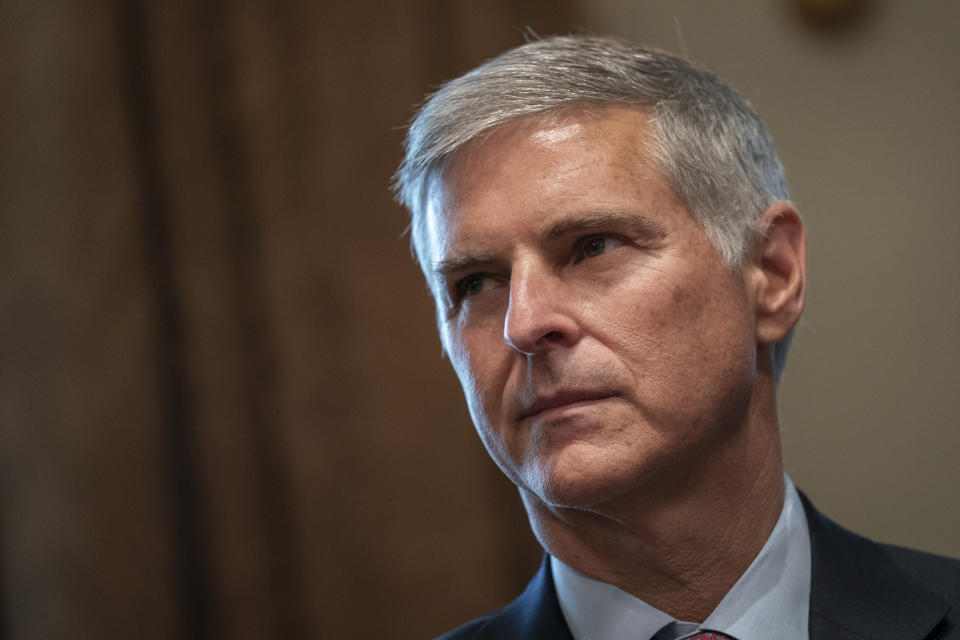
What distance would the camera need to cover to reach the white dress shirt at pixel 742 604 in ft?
4.70

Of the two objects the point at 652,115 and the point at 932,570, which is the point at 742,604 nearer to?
the point at 932,570

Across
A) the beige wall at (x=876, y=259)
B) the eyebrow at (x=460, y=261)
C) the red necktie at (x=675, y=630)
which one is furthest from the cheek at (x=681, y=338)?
the beige wall at (x=876, y=259)

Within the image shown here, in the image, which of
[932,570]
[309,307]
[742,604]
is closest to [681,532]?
[742,604]

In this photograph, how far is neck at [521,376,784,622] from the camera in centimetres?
142

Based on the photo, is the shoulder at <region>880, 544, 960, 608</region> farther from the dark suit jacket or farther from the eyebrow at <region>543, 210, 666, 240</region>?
the eyebrow at <region>543, 210, 666, 240</region>

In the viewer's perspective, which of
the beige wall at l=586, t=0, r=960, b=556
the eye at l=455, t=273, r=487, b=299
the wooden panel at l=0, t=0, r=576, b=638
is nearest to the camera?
the eye at l=455, t=273, r=487, b=299

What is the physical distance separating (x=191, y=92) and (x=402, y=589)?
4.45ft

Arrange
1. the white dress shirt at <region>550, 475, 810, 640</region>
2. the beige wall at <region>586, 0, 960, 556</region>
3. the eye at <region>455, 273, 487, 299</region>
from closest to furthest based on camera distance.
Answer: the white dress shirt at <region>550, 475, 810, 640</region>
the eye at <region>455, 273, 487, 299</region>
the beige wall at <region>586, 0, 960, 556</region>

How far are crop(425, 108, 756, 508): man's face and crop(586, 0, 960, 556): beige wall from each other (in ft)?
4.20

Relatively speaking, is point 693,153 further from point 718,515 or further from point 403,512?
point 403,512

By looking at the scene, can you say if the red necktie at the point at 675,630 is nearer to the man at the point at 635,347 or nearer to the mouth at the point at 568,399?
the man at the point at 635,347

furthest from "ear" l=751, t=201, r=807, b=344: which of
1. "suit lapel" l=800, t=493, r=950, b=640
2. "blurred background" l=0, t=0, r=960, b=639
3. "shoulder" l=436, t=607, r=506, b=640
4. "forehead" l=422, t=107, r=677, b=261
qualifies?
"blurred background" l=0, t=0, r=960, b=639

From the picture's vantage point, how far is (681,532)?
1.43 m

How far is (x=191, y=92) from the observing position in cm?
231
